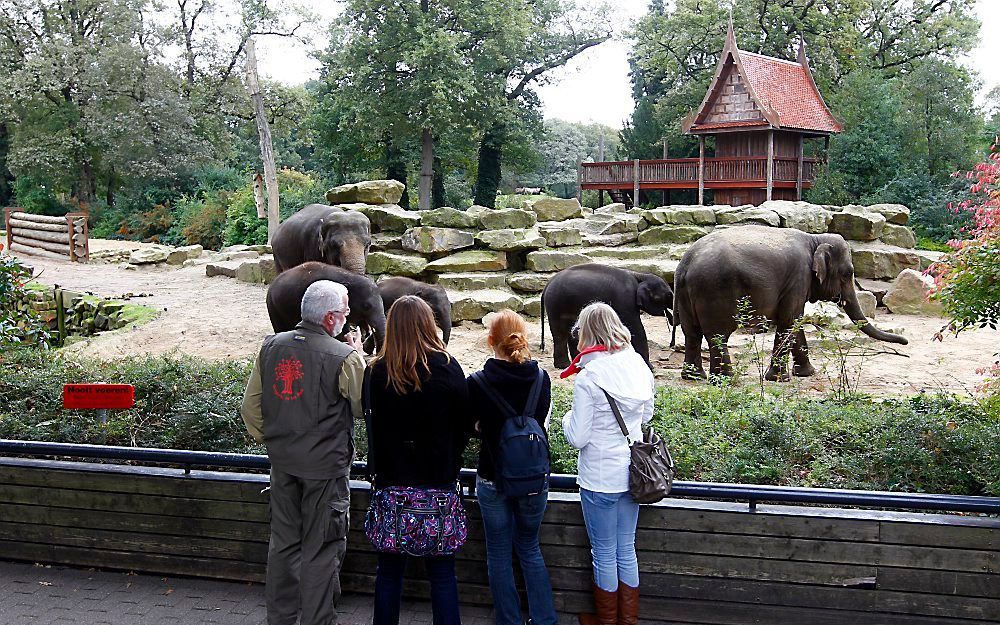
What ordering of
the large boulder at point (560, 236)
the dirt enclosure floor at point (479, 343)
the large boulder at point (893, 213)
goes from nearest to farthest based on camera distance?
the dirt enclosure floor at point (479, 343) < the large boulder at point (560, 236) < the large boulder at point (893, 213)

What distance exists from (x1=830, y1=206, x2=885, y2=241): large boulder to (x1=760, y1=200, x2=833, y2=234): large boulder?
18 centimetres

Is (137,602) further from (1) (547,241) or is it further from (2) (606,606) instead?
(1) (547,241)

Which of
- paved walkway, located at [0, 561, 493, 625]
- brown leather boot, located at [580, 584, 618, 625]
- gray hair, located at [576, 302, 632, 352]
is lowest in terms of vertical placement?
paved walkway, located at [0, 561, 493, 625]

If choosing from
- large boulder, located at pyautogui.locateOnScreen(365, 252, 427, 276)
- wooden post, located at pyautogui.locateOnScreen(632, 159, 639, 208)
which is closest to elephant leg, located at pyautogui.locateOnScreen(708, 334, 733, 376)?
large boulder, located at pyautogui.locateOnScreen(365, 252, 427, 276)

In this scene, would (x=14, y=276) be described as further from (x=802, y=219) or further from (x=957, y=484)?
(x=802, y=219)

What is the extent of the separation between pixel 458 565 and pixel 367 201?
14951 mm

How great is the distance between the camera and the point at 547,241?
17828 millimetres

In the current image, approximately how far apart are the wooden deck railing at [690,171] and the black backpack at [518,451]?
24.5 metres

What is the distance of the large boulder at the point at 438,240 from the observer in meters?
17.7

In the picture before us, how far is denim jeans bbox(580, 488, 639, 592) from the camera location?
14.9ft

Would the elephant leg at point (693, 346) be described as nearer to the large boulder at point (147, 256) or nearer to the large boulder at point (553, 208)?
the large boulder at point (553, 208)

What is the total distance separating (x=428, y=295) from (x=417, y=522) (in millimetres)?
6623

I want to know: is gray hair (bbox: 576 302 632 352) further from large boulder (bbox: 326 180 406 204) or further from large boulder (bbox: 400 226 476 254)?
large boulder (bbox: 326 180 406 204)

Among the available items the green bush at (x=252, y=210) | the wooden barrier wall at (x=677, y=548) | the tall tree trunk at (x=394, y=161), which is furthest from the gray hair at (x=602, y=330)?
the tall tree trunk at (x=394, y=161)
